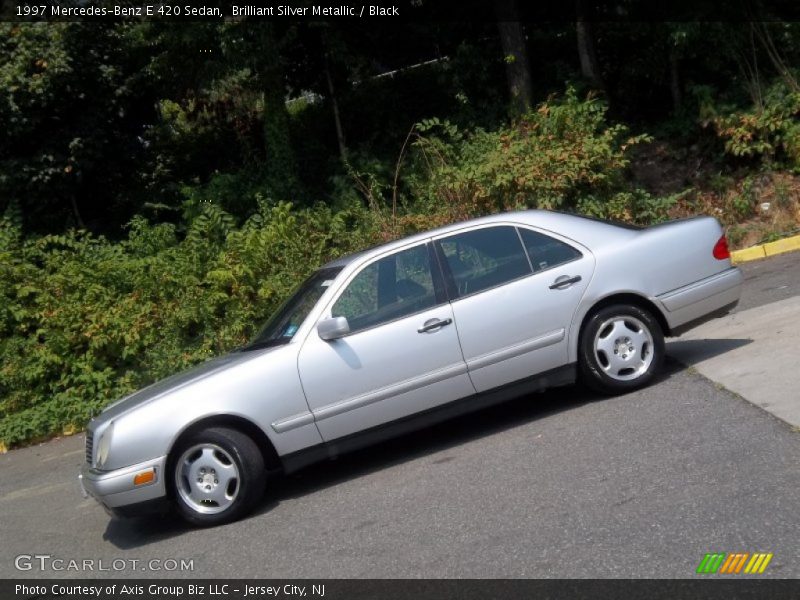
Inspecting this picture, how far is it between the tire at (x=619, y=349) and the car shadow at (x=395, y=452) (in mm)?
265

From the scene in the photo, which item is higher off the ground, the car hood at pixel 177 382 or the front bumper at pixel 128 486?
Result: the car hood at pixel 177 382

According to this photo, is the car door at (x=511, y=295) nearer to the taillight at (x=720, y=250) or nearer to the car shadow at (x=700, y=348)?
the taillight at (x=720, y=250)

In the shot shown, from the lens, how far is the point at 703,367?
7551 mm

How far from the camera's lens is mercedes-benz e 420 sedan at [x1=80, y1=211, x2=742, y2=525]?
20.4 feet

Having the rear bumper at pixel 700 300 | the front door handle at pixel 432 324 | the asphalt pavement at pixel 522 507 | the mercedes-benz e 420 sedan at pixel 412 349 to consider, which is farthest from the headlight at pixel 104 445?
the rear bumper at pixel 700 300

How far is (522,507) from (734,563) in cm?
138

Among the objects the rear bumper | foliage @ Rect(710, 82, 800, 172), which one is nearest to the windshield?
the rear bumper

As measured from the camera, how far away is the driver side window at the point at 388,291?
6.66m

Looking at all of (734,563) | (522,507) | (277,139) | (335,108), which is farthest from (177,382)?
(335,108)

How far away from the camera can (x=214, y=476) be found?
6242 mm

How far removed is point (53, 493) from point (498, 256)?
455 centimetres

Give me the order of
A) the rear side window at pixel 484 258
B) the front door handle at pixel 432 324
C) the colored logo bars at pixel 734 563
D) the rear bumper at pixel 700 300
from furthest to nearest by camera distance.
→ the rear bumper at pixel 700 300 < the rear side window at pixel 484 258 < the front door handle at pixel 432 324 < the colored logo bars at pixel 734 563
